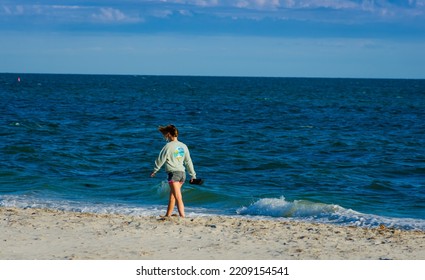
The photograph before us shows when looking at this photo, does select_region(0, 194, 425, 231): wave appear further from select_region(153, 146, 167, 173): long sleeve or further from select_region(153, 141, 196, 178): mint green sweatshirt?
select_region(153, 146, 167, 173): long sleeve

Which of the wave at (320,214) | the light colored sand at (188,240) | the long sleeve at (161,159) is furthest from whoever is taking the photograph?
the wave at (320,214)

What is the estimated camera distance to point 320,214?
1454cm

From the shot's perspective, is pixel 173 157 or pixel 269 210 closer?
pixel 173 157

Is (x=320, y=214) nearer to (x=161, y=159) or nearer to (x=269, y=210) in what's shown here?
(x=269, y=210)

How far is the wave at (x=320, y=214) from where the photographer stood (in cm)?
1355

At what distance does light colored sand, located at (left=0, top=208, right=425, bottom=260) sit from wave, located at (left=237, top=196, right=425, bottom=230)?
1.81 metres

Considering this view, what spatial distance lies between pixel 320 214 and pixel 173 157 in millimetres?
4464

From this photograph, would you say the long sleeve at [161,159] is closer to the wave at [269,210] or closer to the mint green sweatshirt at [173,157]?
the mint green sweatshirt at [173,157]

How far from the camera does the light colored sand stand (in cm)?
935

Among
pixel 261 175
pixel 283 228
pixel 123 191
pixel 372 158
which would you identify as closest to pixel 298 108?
pixel 372 158

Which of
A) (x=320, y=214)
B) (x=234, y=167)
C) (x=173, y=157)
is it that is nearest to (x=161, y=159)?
(x=173, y=157)

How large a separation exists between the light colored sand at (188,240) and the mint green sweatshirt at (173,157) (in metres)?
0.90

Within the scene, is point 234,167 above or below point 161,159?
below

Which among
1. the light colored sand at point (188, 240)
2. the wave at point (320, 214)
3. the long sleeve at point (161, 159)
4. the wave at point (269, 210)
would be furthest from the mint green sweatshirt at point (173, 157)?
the wave at point (320, 214)
